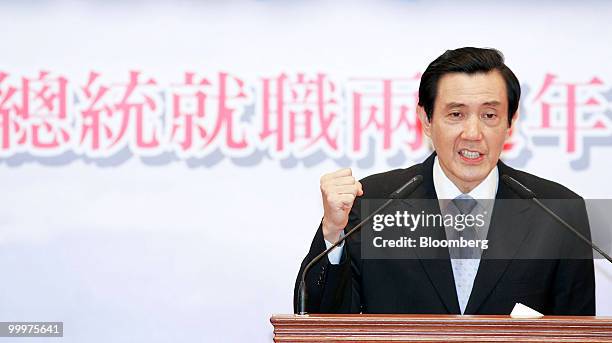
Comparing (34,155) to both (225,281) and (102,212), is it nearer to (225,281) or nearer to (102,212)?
(102,212)

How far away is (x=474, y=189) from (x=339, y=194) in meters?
0.63

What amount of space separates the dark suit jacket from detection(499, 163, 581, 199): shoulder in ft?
0.67

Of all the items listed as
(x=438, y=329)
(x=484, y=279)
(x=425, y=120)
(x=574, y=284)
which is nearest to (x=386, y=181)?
(x=425, y=120)

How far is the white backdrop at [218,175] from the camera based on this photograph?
3.29m

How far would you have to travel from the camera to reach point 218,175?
3307mm

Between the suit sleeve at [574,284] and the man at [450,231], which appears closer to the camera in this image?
the man at [450,231]

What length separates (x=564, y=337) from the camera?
1851mm

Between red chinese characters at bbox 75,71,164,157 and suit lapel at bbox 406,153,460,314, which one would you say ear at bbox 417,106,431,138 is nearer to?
suit lapel at bbox 406,153,460,314

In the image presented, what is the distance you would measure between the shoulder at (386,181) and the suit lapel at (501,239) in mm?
297

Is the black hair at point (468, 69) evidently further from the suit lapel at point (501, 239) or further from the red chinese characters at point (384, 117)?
the red chinese characters at point (384, 117)

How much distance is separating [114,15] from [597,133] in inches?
71.3

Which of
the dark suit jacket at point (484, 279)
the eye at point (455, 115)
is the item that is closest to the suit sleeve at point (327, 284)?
the dark suit jacket at point (484, 279)

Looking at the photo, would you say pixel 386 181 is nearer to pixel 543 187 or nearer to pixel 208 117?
pixel 543 187

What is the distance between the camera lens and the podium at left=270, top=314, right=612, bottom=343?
1.85m
